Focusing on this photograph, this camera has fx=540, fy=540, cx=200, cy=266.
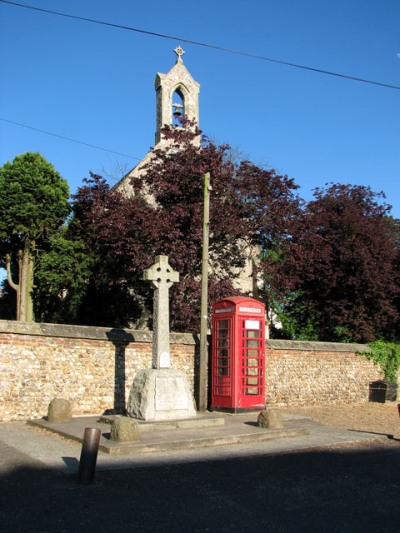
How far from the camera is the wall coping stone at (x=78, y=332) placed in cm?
1224

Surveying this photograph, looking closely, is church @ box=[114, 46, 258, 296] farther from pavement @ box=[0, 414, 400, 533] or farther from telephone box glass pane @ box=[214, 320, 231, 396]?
pavement @ box=[0, 414, 400, 533]

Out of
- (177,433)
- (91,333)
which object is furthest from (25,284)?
(177,433)

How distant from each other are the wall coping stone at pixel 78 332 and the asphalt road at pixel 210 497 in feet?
13.2

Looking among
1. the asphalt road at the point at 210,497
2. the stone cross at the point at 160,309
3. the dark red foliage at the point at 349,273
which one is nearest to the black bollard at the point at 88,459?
the asphalt road at the point at 210,497

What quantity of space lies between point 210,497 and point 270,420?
499 cm

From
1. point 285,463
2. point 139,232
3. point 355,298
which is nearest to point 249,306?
point 139,232

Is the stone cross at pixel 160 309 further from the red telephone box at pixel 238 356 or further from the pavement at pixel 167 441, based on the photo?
the red telephone box at pixel 238 356

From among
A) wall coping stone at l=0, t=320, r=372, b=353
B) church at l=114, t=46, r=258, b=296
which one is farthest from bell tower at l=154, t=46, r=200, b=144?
wall coping stone at l=0, t=320, r=372, b=353

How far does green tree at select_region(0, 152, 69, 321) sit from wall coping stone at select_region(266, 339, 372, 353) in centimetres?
920

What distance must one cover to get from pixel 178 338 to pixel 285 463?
6613 millimetres

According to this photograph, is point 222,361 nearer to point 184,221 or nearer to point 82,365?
point 82,365

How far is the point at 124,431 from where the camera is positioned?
30.2 feet

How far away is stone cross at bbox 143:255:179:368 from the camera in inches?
452

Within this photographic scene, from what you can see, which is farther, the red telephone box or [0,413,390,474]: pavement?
the red telephone box
